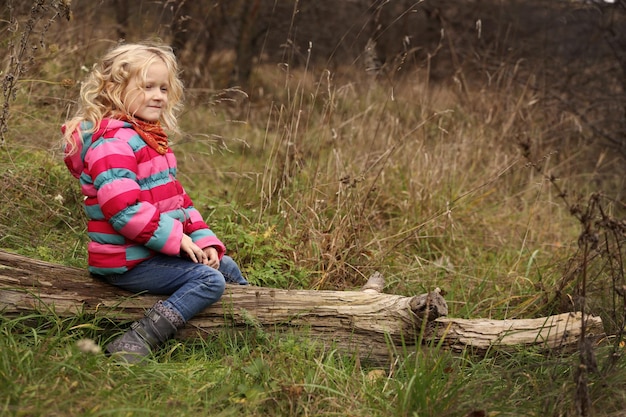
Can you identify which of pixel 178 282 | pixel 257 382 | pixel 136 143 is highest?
pixel 136 143

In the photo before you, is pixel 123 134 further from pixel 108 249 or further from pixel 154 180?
pixel 108 249

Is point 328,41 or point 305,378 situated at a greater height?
point 328,41

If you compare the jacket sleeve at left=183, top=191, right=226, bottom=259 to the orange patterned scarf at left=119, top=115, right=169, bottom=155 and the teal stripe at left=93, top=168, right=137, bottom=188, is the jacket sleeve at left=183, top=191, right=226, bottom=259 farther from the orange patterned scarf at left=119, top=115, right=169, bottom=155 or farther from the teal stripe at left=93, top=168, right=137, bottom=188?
the teal stripe at left=93, top=168, right=137, bottom=188

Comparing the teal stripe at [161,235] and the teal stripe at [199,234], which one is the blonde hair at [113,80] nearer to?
the teal stripe at [161,235]

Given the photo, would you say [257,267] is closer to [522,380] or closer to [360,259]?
[360,259]

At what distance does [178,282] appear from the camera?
296 cm

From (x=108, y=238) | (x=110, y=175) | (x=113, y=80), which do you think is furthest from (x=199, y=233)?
(x=113, y=80)

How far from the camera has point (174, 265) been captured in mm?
2979

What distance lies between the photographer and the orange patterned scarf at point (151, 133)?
9.78 ft

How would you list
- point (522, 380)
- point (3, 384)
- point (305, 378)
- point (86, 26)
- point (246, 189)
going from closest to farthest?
point (3, 384) → point (305, 378) → point (522, 380) → point (246, 189) → point (86, 26)

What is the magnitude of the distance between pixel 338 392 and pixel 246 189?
213cm

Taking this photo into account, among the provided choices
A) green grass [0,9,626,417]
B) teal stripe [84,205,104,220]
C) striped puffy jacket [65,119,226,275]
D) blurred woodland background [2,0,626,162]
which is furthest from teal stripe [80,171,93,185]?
blurred woodland background [2,0,626,162]

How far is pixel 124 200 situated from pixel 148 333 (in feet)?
1.84

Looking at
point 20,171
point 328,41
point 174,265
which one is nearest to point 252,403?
point 174,265
